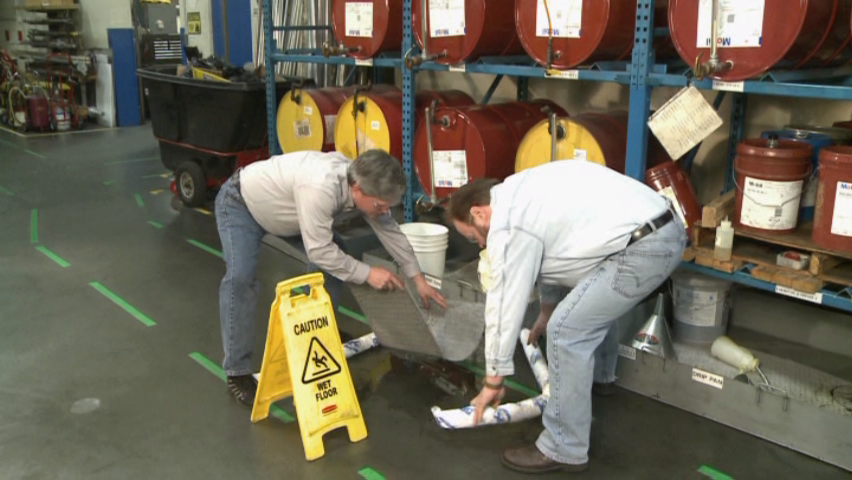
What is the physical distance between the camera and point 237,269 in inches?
127

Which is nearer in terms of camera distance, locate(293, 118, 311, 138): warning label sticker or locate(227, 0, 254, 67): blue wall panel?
locate(293, 118, 311, 138): warning label sticker

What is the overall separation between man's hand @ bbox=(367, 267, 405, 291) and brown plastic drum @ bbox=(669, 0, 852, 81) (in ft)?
5.18

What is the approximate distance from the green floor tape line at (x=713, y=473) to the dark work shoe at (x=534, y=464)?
0.44 m

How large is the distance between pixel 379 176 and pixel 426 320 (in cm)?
82

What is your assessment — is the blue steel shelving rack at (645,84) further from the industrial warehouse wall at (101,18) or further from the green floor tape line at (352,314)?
the industrial warehouse wall at (101,18)

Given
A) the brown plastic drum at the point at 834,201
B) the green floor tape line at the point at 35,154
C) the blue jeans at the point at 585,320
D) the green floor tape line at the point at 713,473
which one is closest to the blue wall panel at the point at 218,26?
the green floor tape line at the point at 35,154

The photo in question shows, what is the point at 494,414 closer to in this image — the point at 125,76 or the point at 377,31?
the point at 377,31

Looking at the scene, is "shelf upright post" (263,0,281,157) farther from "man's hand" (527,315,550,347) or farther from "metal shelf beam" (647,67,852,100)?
"metal shelf beam" (647,67,852,100)

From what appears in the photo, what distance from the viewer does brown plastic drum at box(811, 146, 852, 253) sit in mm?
2764

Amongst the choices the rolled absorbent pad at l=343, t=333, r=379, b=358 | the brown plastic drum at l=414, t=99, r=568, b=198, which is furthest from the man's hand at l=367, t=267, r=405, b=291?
the brown plastic drum at l=414, t=99, r=568, b=198

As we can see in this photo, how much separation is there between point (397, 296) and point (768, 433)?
1.65 metres

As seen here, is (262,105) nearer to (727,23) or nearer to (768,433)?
(727,23)

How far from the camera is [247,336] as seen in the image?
A: 333 cm

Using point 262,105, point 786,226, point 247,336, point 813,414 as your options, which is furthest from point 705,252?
point 262,105
